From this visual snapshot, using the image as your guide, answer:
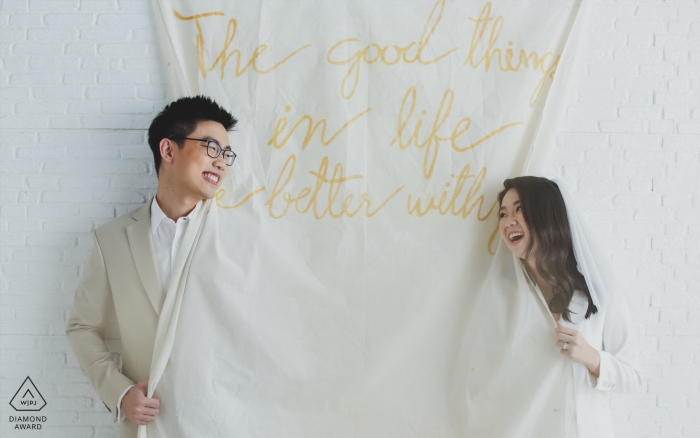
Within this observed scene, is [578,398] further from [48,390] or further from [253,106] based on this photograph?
[48,390]

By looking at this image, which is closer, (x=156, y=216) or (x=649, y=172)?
(x=156, y=216)

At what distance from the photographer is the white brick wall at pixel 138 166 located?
184cm

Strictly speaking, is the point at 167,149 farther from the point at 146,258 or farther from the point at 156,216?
the point at 146,258

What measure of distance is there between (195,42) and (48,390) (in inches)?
62.5

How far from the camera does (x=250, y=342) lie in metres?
1.63

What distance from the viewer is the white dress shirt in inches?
65.1

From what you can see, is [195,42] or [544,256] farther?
[195,42]

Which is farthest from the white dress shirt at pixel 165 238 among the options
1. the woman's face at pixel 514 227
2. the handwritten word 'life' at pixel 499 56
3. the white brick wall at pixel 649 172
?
the white brick wall at pixel 649 172

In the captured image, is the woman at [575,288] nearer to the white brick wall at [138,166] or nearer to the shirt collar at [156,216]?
the white brick wall at [138,166]

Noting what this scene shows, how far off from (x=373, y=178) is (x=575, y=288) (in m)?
0.87

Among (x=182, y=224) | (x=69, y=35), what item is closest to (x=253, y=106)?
(x=182, y=224)

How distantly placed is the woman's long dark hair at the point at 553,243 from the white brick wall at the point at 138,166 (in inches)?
13.0

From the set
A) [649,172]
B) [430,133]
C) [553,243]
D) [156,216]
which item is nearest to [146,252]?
[156,216]

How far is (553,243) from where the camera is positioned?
1572mm
